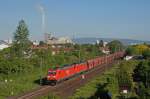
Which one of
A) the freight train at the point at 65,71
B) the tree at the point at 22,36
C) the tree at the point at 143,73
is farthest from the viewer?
the tree at the point at 22,36

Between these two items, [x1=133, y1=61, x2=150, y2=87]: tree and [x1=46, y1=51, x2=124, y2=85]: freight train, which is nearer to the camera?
[x1=46, y1=51, x2=124, y2=85]: freight train

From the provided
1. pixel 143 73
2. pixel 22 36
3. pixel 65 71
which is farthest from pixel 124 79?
pixel 22 36

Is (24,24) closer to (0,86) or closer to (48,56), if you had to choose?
(48,56)

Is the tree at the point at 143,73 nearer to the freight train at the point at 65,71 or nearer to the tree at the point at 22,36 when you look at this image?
the freight train at the point at 65,71

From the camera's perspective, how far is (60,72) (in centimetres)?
5269

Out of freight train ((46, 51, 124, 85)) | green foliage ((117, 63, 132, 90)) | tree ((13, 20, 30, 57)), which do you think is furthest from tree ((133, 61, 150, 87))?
tree ((13, 20, 30, 57))

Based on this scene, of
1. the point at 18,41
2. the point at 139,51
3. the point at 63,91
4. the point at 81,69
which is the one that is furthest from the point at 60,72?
the point at 139,51

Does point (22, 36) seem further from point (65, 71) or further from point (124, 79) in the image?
point (124, 79)

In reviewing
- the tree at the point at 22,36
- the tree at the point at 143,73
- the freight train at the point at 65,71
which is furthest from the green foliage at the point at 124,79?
the tree at the point at 22,36

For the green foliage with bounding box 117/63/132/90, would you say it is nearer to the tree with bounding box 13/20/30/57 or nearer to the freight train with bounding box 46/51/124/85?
the freight train with bounding box 46/51/124/85

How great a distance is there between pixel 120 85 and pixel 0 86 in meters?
15.1

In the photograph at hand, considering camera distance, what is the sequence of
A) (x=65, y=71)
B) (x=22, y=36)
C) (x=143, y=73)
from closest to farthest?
(x=65, y=71), (x=143, y=73), (x=22, y=36)

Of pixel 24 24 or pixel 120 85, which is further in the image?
pixel 24 24

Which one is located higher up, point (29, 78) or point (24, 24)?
point (24, 24)
